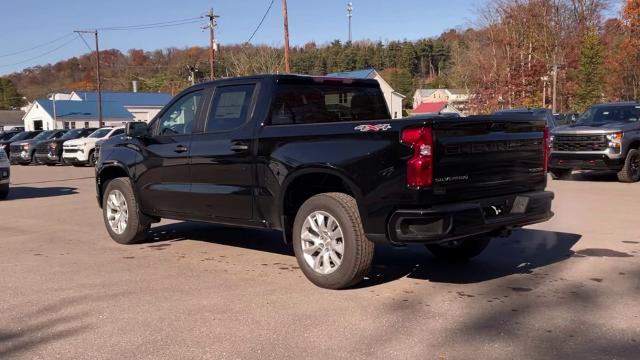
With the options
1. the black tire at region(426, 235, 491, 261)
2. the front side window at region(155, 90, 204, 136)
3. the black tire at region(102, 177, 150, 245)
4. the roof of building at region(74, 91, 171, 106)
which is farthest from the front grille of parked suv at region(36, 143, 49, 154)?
the roof of building at region(74, 91, 171, 106)

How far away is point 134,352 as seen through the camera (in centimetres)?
425

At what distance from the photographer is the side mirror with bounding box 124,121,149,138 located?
→ 25.5 ft

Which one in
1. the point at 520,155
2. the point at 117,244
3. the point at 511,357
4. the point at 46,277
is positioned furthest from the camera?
the point at 117,244

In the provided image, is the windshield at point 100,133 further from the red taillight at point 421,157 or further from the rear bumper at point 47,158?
the red taillight at point 421,157

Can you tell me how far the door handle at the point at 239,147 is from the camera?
6.35 m

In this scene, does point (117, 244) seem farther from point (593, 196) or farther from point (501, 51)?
point (501, 51)

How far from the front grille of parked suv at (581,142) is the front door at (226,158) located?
1054 cm

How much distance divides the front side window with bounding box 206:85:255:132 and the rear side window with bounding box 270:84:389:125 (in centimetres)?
37

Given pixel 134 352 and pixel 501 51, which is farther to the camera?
pixel 501 51

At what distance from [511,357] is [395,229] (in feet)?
4.66

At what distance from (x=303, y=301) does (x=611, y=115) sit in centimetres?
1268

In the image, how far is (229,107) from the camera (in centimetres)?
678

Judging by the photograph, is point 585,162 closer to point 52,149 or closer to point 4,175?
point 4,175

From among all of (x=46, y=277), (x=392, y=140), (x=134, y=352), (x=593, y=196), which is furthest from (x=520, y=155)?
(x=593, y=196)
